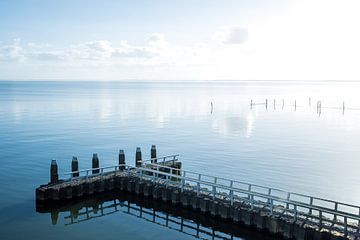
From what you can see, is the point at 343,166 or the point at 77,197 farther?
the point at 343,166

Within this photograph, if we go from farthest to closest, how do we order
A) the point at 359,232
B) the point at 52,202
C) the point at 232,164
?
the point at 232,164
the point at 52,202
the point at 359,232

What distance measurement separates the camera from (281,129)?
86.3m

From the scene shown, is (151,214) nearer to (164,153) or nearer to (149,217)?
(149,217)

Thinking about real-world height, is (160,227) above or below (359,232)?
below

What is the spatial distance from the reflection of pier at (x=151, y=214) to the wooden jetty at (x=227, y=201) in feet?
1.36

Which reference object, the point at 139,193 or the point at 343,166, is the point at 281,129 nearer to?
the point at 343,166

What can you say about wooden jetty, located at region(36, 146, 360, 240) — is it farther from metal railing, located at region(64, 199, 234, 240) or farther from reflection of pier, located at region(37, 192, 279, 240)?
metal railing, located at region(64, 199, 234, 240)

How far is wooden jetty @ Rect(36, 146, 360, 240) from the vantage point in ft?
74.1

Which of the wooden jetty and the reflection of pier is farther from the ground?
the wooden jetty

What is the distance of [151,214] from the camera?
3084 centimetres

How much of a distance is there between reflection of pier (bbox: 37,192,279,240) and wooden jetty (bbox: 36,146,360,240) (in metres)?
0.41

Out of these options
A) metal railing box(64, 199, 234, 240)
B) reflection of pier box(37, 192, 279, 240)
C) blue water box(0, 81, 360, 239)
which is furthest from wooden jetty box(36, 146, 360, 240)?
blue water box(0, 81, 360, 239)

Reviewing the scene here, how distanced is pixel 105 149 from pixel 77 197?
26027 millimetres

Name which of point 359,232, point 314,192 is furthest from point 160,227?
point 314,192
